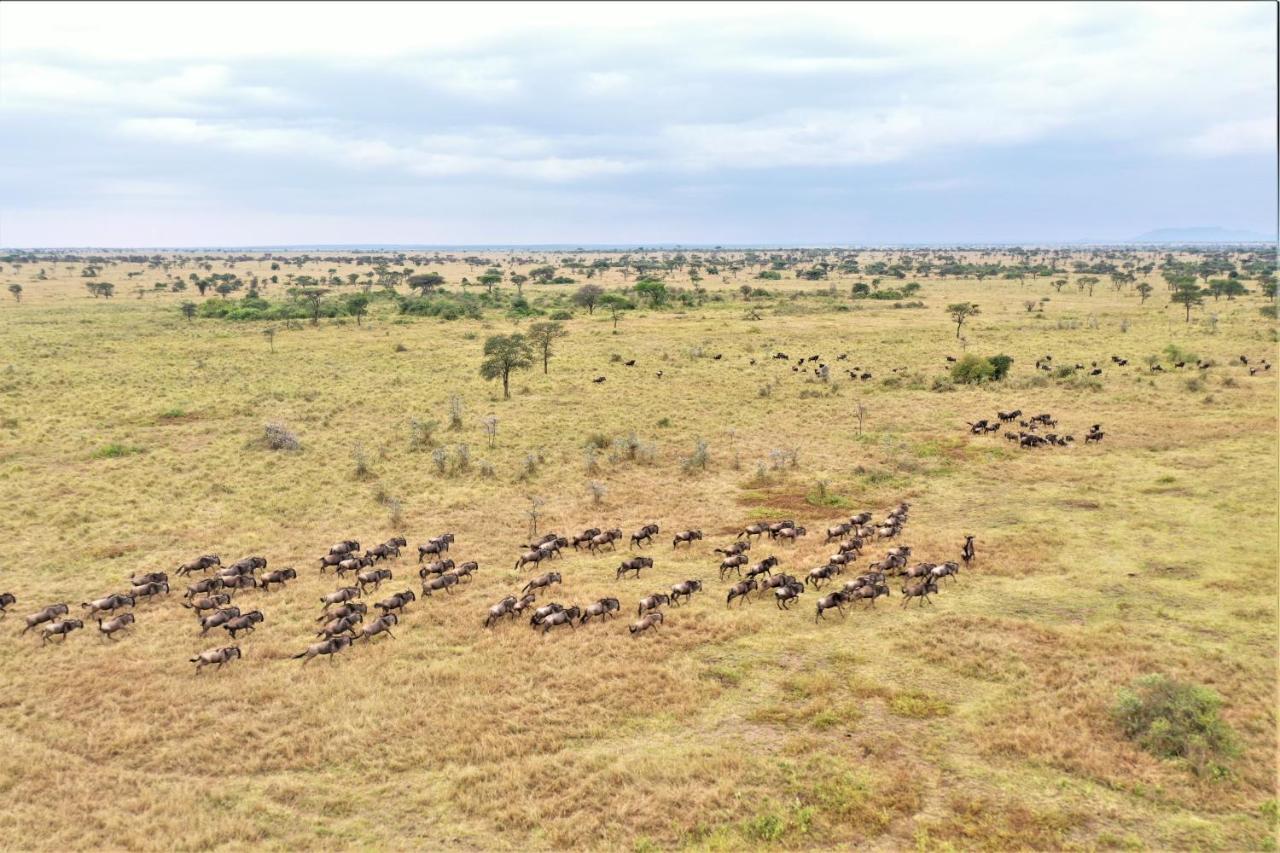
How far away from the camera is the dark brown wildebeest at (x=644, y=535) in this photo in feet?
71.2

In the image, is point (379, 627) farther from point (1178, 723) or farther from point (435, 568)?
point (1178, 723)

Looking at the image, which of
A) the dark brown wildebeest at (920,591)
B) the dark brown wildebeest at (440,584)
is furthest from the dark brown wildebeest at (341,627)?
the dark brown wildebeest at (920,591)

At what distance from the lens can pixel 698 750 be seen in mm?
12234

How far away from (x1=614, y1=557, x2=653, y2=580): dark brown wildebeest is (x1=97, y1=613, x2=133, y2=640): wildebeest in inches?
432

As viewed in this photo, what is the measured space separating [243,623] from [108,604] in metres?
3.56

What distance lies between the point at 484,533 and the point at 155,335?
5469cm

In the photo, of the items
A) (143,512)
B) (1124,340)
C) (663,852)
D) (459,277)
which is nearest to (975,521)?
(663,852)

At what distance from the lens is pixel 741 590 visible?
17797 mm

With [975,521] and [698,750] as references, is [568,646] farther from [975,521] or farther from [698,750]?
[975,521]

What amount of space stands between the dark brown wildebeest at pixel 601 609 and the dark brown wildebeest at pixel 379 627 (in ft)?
13.5

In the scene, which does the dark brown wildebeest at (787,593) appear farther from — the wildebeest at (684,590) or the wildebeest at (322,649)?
the wildebeest at (322,649)

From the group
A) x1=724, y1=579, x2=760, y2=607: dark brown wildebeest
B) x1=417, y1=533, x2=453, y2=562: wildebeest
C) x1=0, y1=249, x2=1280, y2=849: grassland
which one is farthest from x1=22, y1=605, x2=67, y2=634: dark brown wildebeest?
x1=724, y1=579, x2=760, y2=607: dark brown wildebeest

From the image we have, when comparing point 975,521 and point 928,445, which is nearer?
point 975,521

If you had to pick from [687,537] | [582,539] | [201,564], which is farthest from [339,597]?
[687,537]
